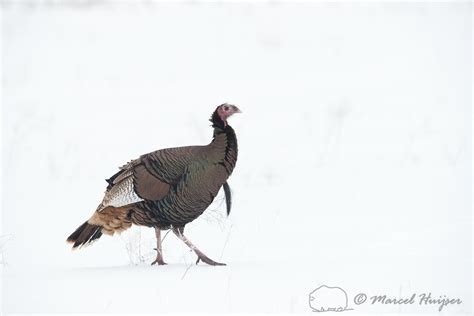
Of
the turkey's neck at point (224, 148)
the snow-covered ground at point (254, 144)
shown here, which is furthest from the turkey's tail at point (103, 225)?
the turkey's neck at point (224, 148)

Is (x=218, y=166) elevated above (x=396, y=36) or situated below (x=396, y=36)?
below

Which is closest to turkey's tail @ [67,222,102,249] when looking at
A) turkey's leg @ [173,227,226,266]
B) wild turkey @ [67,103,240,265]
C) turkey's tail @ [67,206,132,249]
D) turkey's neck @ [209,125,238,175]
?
turkey's tail @ [67,206,132,249]

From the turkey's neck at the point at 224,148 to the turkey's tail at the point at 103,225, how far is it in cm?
67

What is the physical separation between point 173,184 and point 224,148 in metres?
0.39

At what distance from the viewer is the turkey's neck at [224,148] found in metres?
4.63

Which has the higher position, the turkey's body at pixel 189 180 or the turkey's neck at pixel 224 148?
the turkey's neck at pixel 224 148

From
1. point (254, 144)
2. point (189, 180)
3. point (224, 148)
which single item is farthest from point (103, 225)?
point (254, 144)

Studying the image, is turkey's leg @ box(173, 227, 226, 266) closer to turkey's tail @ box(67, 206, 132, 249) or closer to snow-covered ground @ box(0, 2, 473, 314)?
snow-covered ground @ box(0, 2, 473, 314)

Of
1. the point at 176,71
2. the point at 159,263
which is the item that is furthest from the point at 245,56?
the point at 159,263

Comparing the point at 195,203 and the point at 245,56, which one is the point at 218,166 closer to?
the point at 195,203

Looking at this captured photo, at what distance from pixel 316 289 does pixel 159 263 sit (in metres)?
A: 1.18

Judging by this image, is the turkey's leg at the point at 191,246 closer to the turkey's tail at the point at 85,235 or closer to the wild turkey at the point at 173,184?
the wild turkey at the point at 173,184

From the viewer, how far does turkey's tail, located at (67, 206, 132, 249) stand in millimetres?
4758

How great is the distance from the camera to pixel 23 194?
782 centimetres
